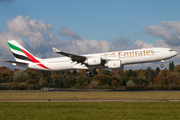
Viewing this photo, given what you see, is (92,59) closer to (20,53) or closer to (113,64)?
(113,64)

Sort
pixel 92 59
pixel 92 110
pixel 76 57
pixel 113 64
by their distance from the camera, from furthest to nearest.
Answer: pixel 76 57 < pixel 92 59 < pixel 113 64 < pixel 92 110

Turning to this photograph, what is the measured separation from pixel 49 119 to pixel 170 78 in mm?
97311

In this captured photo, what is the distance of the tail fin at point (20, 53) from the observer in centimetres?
5128

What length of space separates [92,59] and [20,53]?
1812 centimetres

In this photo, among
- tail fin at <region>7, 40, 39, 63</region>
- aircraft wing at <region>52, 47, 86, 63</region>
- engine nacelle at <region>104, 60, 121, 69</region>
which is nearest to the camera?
engine nacelle at <region>104, 60, 121, 69</region>

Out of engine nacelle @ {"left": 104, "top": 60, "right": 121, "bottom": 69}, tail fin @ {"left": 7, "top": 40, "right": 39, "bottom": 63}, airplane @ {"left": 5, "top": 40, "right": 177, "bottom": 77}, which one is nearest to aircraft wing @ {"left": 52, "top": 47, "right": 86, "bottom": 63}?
airplane @ {"left": 5, "top": 40, "right": 177, "bottom": 77}

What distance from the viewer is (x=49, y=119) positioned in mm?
18469

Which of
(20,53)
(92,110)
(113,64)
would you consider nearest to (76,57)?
(113,64)

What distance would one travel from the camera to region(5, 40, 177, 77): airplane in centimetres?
4341

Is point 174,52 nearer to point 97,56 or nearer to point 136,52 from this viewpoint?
point 136,52

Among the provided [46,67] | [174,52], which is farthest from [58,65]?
[174,52]

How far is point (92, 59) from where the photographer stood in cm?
4538

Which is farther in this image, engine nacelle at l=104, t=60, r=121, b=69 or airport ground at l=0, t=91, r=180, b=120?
engine nacelle at l=104, t=60, r=121, b=69

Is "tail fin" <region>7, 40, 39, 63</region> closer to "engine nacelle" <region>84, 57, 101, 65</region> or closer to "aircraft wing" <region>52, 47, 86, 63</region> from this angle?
"aircraft wing" <region>52, 47, 86, 63</region>
